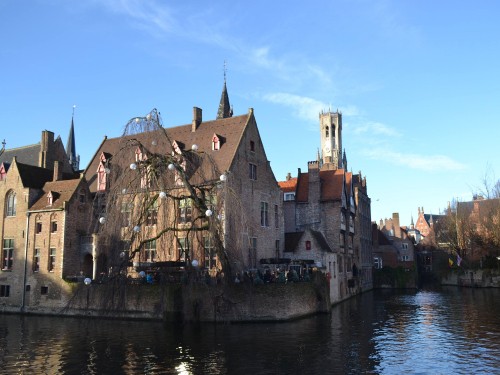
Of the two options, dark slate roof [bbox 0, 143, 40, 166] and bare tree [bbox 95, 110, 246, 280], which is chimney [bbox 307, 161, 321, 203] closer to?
bare tree [bbox 95, 110, 246, 280]

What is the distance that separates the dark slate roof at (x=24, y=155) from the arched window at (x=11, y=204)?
6870 mm

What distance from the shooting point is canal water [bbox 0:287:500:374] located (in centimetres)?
1945

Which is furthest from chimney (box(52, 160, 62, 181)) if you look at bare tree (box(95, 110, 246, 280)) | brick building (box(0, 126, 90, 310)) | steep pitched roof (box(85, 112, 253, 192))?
bare tree (box(95, 110, 246, 280))

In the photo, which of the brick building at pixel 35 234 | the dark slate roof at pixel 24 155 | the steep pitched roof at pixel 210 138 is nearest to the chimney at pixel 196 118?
the steep pitched roof at pixel 210 138

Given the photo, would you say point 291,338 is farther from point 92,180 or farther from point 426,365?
point 92,180

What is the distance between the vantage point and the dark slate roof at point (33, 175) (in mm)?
42281

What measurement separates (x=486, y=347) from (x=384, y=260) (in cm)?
5623

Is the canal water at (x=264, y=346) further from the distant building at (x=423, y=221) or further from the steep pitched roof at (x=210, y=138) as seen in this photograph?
the distant building at (x=423, y=221)

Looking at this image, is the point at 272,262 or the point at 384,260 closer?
the point at 272,262

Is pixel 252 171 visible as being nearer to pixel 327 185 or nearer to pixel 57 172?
pixel 327 185

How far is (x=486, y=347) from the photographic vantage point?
22.8 m

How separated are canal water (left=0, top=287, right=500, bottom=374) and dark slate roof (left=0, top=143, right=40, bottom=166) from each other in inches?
783

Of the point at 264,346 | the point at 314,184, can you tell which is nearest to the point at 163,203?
the point at 264,346

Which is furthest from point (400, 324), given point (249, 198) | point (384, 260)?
point (384, 260)
